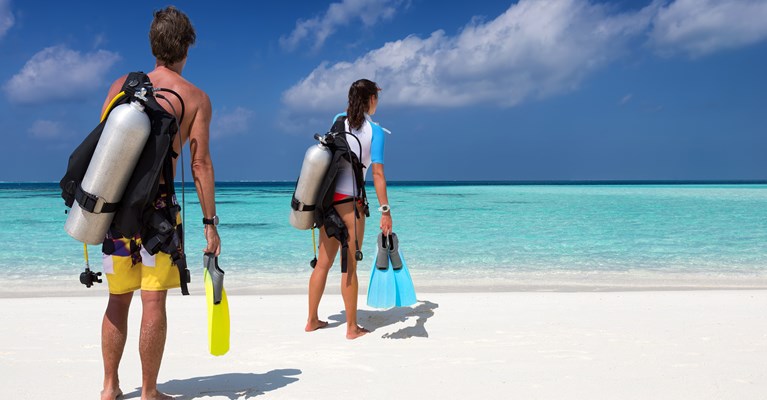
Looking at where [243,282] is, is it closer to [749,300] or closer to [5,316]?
[5,316]

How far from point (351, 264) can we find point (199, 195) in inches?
70.8

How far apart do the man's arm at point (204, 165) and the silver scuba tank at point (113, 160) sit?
0.94 feet

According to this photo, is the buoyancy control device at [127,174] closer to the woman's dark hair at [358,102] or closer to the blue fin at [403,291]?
the woman's dark hair at [358,102]

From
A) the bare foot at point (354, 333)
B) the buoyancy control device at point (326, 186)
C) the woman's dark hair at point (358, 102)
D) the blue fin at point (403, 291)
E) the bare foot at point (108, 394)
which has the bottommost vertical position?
the bare foot at point (354, 333)

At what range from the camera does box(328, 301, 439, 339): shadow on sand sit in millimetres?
4340

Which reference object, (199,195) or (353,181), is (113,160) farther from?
(353,181)

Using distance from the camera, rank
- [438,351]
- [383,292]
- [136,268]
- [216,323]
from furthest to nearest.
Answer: [383,292] < [438,351] < [216,323] < [136,268]

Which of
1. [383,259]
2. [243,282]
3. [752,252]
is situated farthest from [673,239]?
[383,259]

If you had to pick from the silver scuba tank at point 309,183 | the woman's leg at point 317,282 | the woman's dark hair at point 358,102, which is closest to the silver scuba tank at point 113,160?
the silver scuba tank at point 309,183

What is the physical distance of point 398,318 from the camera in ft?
16.3

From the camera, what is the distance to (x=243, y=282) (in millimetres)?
7836

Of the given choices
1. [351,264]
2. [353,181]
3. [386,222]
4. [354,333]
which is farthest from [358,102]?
[354,333]

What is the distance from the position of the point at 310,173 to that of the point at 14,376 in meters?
2.01

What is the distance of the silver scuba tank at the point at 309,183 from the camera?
3.97 metres
